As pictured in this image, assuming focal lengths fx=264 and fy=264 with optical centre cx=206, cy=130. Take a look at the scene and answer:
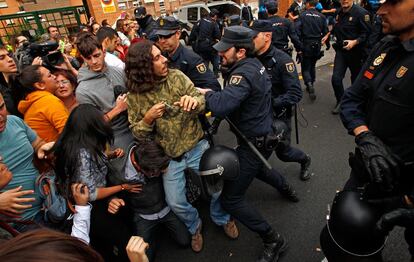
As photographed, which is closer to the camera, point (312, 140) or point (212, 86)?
point (212, 86)

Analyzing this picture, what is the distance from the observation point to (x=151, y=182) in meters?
2.28

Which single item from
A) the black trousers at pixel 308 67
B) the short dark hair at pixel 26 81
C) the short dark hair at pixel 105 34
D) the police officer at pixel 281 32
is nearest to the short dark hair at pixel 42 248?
the short dark hair at pixel 26 81

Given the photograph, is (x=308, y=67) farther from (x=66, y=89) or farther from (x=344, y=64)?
(x=66, y=89)

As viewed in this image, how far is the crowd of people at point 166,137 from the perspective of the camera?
1496mm

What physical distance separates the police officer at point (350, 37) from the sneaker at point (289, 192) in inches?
89.7

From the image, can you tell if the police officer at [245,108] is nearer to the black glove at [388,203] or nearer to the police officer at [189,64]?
the police officer at [189,64]

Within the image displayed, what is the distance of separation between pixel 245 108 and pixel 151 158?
0.83 metres

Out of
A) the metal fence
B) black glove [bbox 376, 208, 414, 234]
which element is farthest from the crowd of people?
the metal fence

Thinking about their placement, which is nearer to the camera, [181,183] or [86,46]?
[181,183]

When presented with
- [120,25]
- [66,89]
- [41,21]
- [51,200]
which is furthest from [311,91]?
[41,21]

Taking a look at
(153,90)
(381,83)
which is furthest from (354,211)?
(153,90)

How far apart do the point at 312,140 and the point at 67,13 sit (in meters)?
9.94

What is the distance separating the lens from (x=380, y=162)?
141 centimetres

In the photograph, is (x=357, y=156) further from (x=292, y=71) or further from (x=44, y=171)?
(x=44, y=171)
